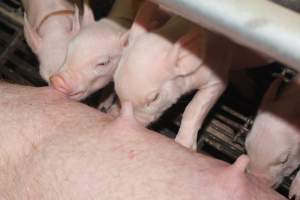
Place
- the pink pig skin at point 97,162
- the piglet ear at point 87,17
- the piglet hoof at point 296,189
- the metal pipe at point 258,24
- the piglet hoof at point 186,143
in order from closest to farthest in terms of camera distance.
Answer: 1. the metal pipe at point 258,24
2. the pink pig skin at point 97,162
3. the piglet hoof at point 296,189
4. the piglet hoof at point 186,143
5. the piglet ear at point 87,17

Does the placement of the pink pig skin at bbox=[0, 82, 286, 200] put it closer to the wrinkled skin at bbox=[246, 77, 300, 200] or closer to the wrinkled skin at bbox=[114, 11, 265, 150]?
the wrinkled skin at bbox=[114, 11, 265, 150]

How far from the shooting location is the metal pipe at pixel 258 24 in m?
0.85

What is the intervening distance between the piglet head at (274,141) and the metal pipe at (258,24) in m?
0.61

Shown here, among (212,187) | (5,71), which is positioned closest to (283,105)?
(212,187)

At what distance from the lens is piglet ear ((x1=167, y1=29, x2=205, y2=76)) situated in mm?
1444

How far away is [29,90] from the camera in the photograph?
55.5 inches

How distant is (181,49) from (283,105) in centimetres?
33

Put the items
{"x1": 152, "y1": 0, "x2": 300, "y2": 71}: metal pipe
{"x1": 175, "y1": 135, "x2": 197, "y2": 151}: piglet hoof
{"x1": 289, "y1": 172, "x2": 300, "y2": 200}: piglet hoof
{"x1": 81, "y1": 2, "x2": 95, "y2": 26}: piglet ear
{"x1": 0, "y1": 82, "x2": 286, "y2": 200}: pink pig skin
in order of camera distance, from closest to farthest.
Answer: {"x1": 152, "y1": 0, "x2": 300, "y2": 71}: metal pipe
{"x1": 0, "y1": 82, "x2": 286, "y2": 200}: pink pig skin
{"x1": 289, "y1": 172, "x2": 300, "y2": 200}: piglet hoof
{"x1": 175, "y1": 135, "x2": 197, "y2": 151}: piglet hoof
{"x1": 81, "y1": 2, "x2": 95, "y2": 26}: piglet ear

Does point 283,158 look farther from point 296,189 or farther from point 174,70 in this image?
point 174,70

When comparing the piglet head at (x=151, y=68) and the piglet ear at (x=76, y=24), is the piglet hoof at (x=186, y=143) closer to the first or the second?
the piglet head at (x=151, y=68)

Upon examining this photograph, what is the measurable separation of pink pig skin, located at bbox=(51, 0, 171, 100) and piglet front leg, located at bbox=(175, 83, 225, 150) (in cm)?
26

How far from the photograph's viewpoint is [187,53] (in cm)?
149

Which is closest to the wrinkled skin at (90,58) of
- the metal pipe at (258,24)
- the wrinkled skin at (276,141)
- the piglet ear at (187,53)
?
the piglet ear at (187,53)

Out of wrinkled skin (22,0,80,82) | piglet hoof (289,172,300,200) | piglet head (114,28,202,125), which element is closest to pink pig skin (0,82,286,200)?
piglet head (114,28,202,125)
